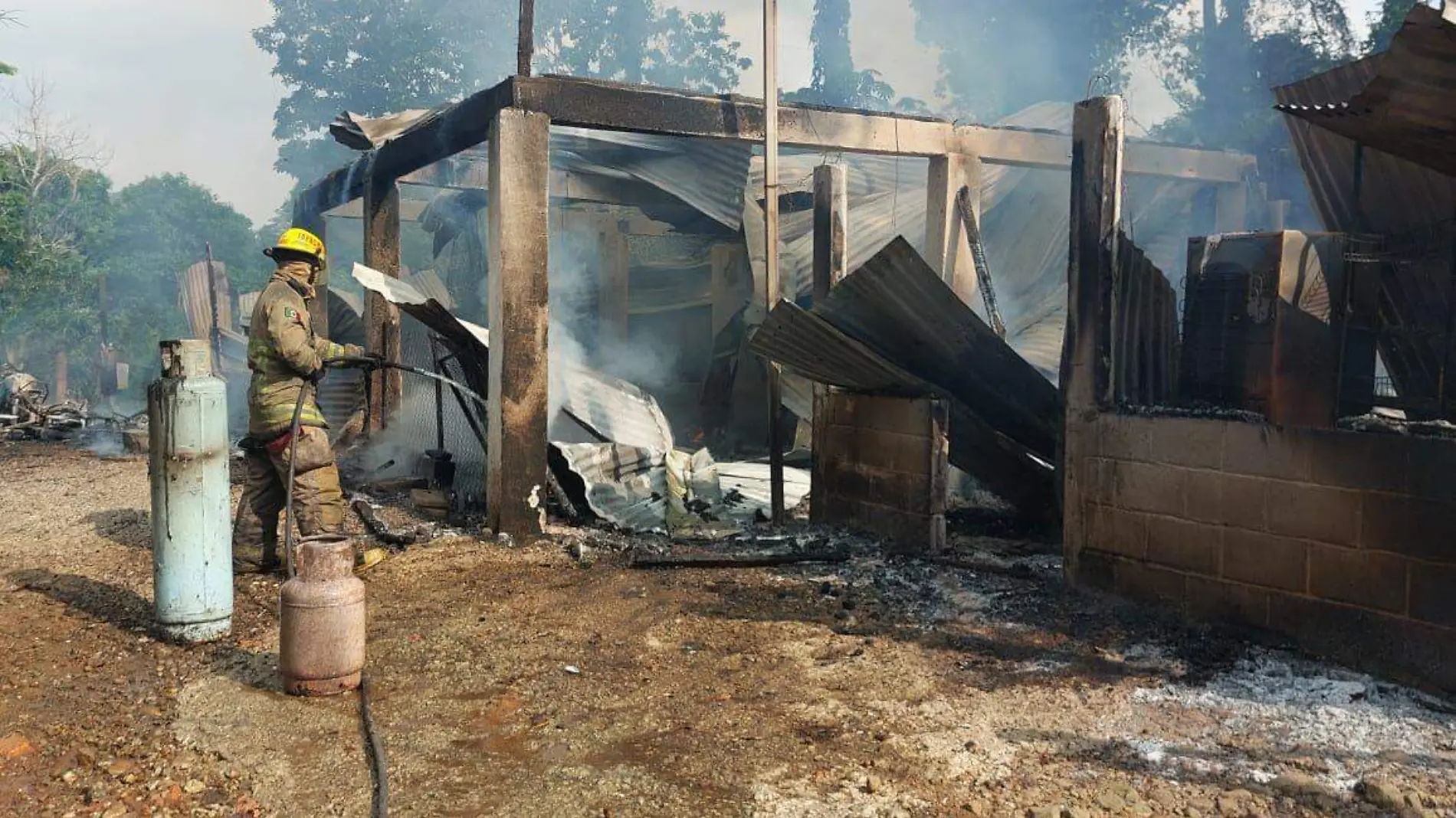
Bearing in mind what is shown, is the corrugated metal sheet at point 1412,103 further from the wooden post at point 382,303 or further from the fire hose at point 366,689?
the wooden post at point 382,303

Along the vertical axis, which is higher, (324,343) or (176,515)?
(324,343)

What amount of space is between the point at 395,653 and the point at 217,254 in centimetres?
2646

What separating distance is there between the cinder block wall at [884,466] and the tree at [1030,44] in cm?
1362

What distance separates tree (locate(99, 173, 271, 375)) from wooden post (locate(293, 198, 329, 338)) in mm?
10451

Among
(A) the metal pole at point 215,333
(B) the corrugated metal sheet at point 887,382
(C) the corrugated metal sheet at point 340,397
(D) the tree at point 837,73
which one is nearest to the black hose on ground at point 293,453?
(B) the corrugated metal sheet at point 887,382

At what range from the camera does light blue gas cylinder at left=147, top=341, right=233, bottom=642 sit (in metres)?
4.92

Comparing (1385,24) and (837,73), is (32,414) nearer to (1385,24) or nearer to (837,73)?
(1385,24)

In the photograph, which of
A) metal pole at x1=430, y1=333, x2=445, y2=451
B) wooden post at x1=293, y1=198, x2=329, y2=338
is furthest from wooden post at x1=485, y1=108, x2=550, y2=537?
wooden post at x1=293, y1=198, x2=329, y2=338

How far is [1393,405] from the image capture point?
649 centimetres

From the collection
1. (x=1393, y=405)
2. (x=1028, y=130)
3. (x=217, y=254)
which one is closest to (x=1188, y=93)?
(x=1028, y=130)

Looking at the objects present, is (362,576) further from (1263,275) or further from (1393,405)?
(1393,405)

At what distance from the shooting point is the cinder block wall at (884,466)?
6.85 m

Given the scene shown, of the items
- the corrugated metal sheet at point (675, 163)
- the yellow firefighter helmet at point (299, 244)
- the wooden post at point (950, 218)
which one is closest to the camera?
the yellow firefighter helmet at point (299, 244)

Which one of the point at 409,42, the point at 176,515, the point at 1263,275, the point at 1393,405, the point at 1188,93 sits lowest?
the point at 176,515
